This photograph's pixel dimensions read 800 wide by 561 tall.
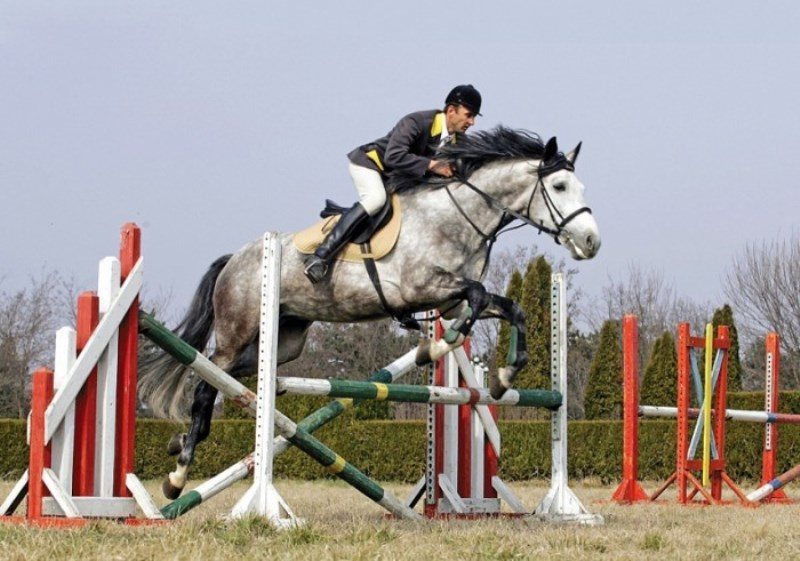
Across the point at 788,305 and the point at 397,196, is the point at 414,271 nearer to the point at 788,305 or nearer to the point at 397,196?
the point at 397,196

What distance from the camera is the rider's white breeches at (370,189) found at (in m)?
5.61

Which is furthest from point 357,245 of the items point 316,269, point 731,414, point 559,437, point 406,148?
point 731,414

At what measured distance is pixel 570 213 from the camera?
5449 millimetres

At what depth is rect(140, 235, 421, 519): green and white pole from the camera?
4.77 metres

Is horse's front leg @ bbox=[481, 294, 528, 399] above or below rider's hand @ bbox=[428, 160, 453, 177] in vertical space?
below

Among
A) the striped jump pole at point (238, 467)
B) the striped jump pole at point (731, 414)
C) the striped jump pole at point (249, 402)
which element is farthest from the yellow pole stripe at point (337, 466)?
the striped jump pole at point (731, 414)

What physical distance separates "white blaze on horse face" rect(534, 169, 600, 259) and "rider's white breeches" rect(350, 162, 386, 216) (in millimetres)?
803

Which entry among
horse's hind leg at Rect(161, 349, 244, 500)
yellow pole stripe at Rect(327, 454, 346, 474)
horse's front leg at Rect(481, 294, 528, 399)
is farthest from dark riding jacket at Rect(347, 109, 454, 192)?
yellow pole stripe at Rect(327, 454, 346, 474)

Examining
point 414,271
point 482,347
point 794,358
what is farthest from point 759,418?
point 482,347

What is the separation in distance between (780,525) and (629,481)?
8.92ft

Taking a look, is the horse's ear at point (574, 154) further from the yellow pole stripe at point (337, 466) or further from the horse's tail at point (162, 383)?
the horse's tail at point (162, 383)

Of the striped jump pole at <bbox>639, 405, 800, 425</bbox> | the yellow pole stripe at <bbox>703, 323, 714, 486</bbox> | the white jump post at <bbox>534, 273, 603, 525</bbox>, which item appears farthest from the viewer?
the striped jump pole at <bbox>639, 405, 800, 425</bbox>

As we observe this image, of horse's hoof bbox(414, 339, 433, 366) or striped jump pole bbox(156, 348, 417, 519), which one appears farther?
horse's hoof bbox(414, 339, 433, 366)

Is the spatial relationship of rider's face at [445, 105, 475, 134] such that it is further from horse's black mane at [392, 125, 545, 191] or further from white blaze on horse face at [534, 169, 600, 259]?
white blaze on horse face at [534, 169, 600, 259]
